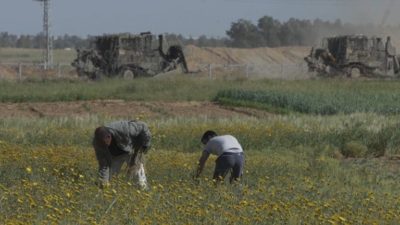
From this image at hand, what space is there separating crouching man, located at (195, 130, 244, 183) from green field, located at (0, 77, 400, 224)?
26cm

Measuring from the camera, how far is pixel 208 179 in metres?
12.8

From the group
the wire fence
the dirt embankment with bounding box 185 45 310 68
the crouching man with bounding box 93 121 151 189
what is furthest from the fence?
the crouching man with bounding box 93 121 151 189

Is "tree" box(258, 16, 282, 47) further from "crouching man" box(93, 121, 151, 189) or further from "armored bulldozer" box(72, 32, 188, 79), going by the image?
"crouching man" box(93, 121, 151, 189)

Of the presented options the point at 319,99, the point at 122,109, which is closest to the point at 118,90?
the point at 122,109

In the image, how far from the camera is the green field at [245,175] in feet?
31.7

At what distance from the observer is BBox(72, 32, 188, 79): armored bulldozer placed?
49156 millimetres

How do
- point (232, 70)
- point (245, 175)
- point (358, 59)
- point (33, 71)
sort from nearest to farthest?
point (245, 175)
point (358, 59)
point (33, 71)
point (232, 70)

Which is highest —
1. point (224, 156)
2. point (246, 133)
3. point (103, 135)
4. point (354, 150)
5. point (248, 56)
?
point (103, 135)

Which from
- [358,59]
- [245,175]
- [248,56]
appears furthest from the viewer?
[248,56]

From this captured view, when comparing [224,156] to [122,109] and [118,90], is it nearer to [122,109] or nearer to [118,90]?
[122,109]

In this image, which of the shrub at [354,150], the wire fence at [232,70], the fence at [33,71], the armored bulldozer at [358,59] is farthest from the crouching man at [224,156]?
the wire fence at [232,70]

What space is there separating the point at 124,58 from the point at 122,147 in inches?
1441

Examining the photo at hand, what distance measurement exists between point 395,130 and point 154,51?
93.6 feet

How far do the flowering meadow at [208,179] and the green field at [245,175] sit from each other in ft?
0.07
